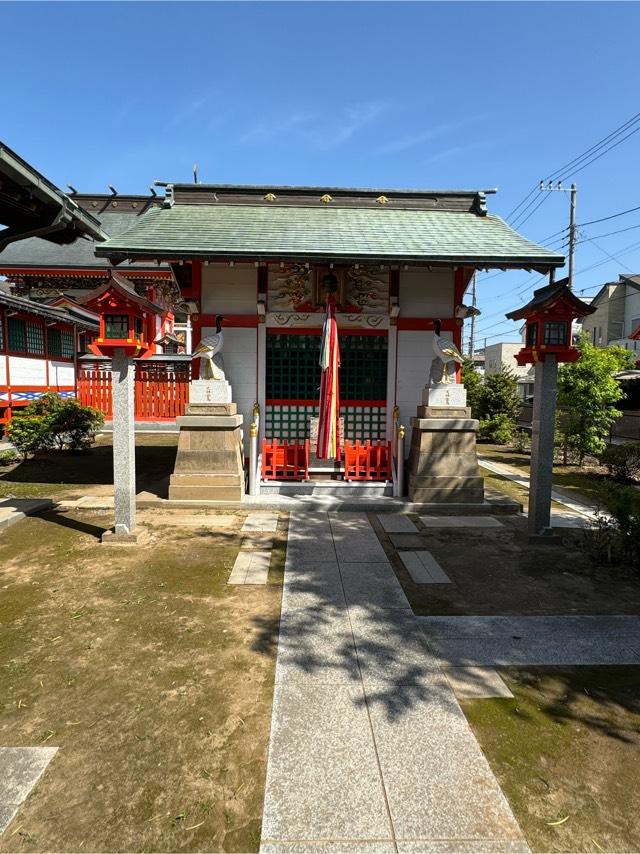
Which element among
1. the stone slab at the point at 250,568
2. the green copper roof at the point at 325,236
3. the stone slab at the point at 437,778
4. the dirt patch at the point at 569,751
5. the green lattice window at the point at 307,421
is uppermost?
the green copper roof at the point at 325,236

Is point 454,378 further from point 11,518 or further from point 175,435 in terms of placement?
point 175,435

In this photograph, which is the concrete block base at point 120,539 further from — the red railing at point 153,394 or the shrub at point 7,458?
the red railing at point 153,394

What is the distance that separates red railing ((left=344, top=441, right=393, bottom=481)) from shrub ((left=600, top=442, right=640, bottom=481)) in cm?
698

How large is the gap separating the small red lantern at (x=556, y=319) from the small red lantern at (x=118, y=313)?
19.5ft

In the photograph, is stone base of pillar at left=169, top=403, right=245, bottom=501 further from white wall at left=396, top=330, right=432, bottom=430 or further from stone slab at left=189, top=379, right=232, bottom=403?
white wall at left=396, top=330, right=432, bottom=430

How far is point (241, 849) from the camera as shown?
2.36 metres

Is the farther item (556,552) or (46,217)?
(556,552)

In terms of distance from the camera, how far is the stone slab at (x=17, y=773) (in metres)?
2.56

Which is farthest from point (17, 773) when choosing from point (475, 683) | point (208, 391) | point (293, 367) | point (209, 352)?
point (293, 367)

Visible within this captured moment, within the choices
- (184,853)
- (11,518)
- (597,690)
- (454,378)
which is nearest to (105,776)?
(184,853)


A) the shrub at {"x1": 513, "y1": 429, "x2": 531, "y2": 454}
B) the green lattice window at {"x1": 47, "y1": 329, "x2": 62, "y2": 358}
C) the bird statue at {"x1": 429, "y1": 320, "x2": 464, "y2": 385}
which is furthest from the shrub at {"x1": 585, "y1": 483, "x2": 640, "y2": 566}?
the green lattice window at {"x1": 47, "y1": 329, "x2": 62, "y2": 358}

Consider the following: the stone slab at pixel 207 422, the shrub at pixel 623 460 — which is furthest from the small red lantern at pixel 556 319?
the shrub at pixel 623 460

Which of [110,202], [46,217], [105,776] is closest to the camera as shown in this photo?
[105,776]

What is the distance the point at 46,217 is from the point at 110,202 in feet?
72.8
